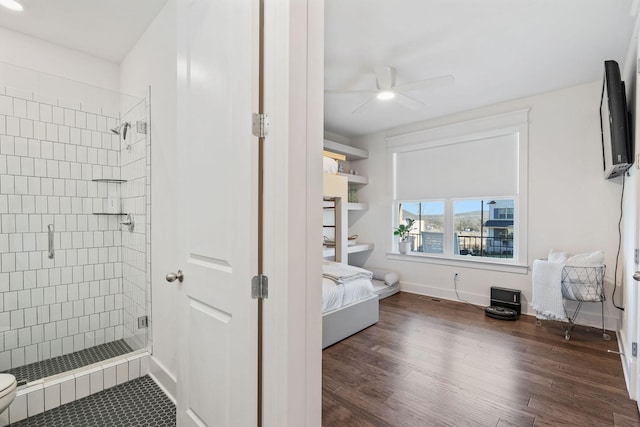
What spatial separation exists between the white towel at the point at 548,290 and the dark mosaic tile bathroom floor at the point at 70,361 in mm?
3859

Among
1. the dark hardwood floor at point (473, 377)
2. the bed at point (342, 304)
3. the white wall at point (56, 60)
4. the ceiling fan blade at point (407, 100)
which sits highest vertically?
the white wall at point (56, 60)

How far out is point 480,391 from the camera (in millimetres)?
2045

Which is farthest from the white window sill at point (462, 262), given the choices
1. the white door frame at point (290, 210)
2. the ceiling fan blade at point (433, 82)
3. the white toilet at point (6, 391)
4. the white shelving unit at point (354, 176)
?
the white toilet at point (6, 391)

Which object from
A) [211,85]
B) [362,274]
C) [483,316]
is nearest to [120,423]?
[211,85]

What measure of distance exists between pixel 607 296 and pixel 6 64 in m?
5.72

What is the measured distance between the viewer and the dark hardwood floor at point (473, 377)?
1.79 m

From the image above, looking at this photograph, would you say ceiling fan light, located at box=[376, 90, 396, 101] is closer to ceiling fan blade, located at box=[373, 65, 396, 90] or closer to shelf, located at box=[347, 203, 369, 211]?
ceiling fan blade, located at box=[373, 65, 396, 90]

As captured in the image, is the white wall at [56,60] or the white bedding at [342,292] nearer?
the white wall at [56,60]

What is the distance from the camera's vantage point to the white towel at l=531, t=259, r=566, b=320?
2.92 meters

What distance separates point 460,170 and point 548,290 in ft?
6.27

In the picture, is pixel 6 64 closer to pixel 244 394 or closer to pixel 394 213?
pixel 244 394

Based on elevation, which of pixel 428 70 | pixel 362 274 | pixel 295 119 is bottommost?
pixel 362 274

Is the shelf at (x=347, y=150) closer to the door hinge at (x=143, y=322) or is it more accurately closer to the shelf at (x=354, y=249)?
the shelf at (x=354, y=249)

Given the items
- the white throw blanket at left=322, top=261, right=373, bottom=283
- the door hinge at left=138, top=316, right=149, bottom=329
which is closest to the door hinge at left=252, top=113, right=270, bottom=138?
the door hinge at left=138, top=316, right=149, bottom=329
